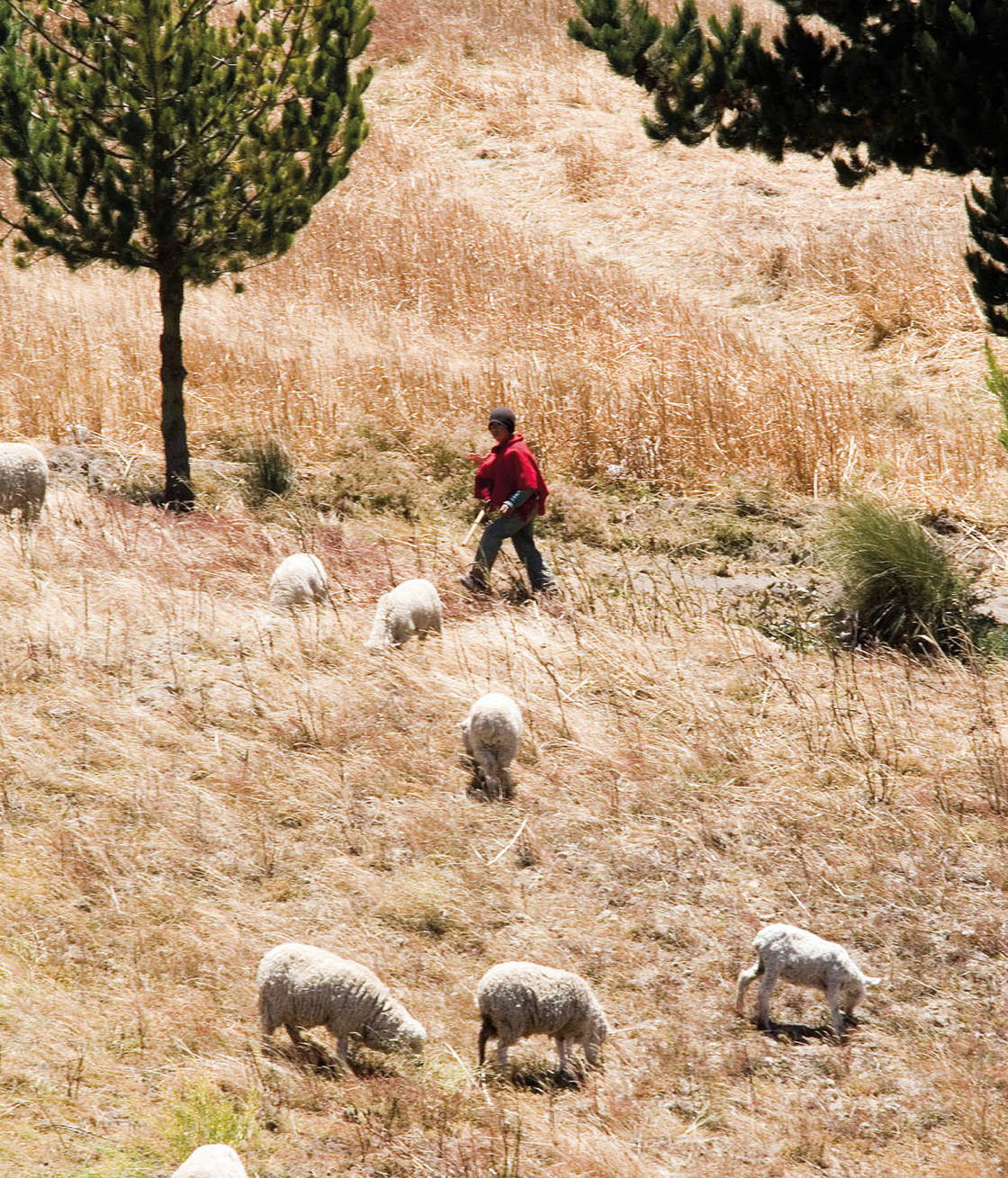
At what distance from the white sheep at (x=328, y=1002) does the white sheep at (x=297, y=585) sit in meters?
4.36

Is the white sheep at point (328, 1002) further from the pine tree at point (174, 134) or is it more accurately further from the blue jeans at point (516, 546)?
the pine tree at point (174, 134)

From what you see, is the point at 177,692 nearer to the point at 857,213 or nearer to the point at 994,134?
the point at 994,134

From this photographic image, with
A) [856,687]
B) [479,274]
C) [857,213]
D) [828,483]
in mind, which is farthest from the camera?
[857,213]

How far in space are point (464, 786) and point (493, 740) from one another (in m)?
0.37

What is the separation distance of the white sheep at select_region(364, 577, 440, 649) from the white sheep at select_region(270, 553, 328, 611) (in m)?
0.61

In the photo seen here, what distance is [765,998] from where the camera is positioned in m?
6.21

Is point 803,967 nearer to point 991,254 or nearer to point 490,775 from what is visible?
point 490,775

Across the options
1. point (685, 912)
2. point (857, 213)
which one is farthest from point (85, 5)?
point (857, 213)

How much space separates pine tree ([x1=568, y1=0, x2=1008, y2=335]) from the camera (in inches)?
419

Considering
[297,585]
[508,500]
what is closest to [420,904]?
[297,585]

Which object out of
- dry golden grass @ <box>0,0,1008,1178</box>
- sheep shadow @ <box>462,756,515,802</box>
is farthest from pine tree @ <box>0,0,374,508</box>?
sheep shadow @ <box>462,756,515,802</box>

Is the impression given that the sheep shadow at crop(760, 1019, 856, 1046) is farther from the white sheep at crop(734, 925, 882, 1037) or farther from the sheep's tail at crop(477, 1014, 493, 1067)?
the sheep's tail at crop(477, 1014, 493, 1067)

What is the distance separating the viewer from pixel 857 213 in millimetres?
24062

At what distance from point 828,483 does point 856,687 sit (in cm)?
498
